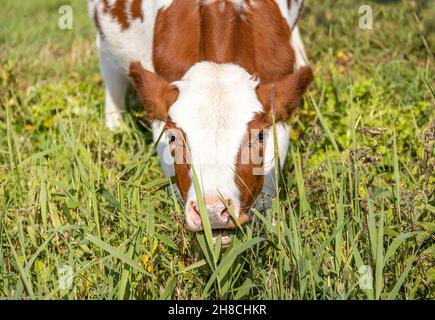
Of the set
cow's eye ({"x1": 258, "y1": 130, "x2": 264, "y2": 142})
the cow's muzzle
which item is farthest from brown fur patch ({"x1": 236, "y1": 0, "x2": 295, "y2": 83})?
the cow's muzzle

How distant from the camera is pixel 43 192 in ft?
11.5

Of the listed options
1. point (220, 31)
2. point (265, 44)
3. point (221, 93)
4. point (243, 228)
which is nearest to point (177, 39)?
point (220, 31)

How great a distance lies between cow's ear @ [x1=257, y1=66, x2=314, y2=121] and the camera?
3459 mm

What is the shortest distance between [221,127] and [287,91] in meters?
0.44

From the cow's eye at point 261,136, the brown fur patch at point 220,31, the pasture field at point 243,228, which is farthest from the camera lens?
the brown fur patch at point 220,31

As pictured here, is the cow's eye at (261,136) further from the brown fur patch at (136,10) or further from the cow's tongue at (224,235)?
the brown fur patch at (136,10)

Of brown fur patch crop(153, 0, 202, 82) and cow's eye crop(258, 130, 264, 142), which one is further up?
brown fur patch crop(153, 0, 202, 82)

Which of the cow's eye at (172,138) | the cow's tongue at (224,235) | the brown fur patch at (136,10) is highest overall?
the brown fur patch at (136,10)

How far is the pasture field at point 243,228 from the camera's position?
2961mm

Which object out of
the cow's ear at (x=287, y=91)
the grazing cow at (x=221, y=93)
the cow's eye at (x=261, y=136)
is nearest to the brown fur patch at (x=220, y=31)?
the grazing cow at (x=221, y=93)

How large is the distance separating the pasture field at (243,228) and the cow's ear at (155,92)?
19 cm

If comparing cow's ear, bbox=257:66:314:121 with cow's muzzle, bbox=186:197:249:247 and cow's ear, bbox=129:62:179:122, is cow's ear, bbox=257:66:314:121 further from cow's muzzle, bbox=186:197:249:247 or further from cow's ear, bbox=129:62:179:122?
cow's muzzle, bbox=186:197:249:247

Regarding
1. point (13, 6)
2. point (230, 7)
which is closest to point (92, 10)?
point (230, 7)
